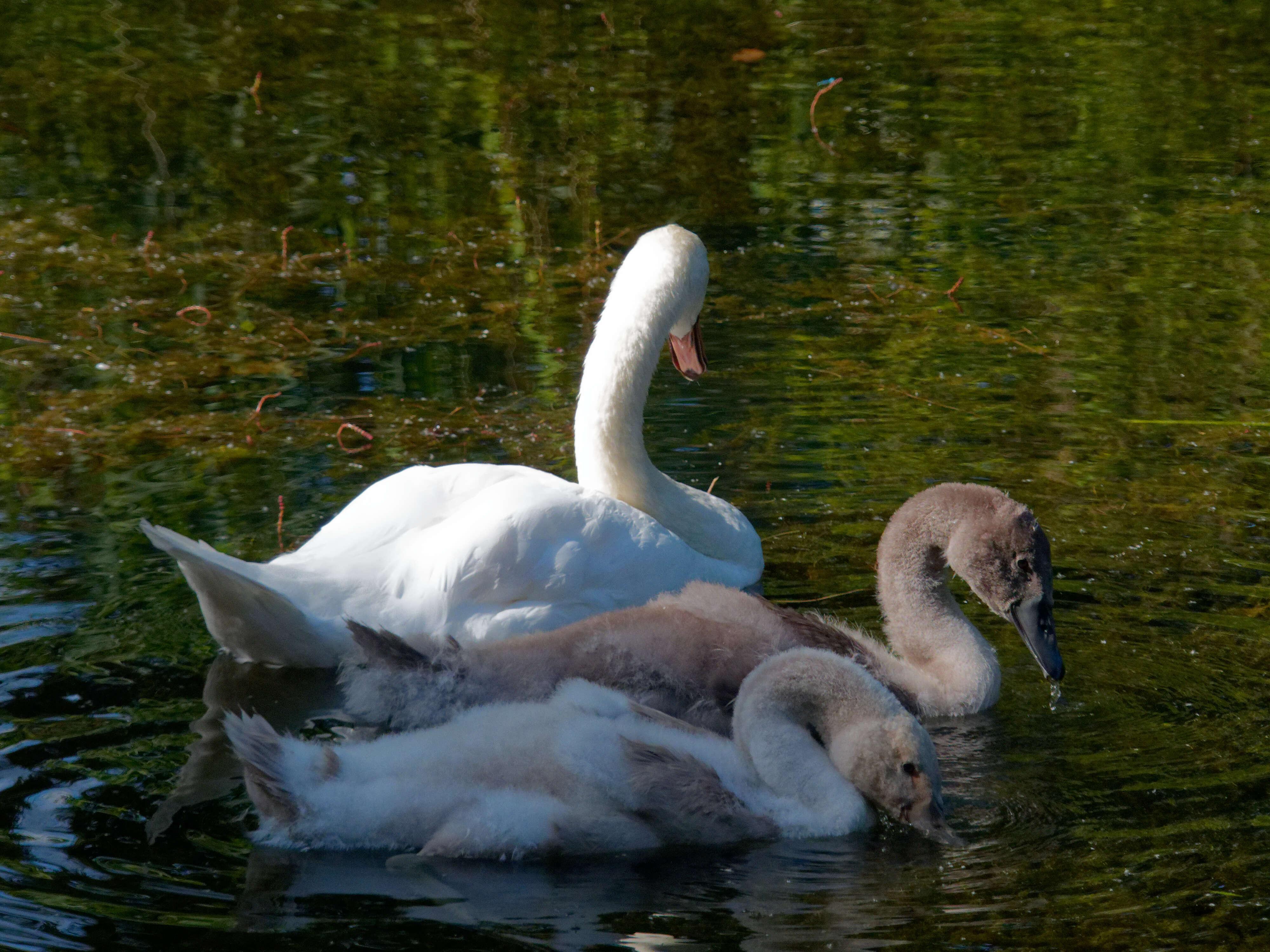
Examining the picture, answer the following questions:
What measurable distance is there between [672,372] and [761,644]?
354cm

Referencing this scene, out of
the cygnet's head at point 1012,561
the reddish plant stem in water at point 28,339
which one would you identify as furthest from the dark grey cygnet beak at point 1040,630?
the reddish plant stem in water at point 28,339

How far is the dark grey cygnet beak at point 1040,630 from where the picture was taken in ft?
16.0

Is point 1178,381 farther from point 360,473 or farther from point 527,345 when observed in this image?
point 360,473

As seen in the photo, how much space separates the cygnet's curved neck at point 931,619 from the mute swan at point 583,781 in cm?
79

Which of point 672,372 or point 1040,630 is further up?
point 672,372

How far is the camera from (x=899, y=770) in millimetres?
4020

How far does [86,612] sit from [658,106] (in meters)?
7.89

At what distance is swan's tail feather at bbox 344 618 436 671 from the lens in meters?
4.29

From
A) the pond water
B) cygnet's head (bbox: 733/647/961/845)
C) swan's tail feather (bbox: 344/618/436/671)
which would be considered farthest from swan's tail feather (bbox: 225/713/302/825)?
cygnet's head (bbox: 733/647/961/845)

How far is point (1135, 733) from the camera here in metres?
4.53

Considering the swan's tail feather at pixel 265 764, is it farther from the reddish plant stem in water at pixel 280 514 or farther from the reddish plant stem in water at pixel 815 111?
the reddish plant stem in water at pixel 815 111

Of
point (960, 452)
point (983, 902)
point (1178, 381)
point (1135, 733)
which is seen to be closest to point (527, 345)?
point (960, 452)

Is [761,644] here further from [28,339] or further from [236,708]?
[28,339]

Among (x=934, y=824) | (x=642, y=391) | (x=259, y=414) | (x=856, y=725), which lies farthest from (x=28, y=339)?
(x=934, y=824)
